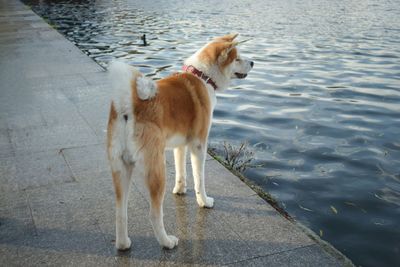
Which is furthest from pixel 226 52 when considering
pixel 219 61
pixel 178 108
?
pixel 178 108

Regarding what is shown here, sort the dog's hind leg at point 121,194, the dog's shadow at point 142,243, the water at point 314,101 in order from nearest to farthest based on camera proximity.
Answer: the dog's hind leg at point 121,194
the dog's shadow at point 142,243
the water at point 314,101

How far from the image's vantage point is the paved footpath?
3.48m

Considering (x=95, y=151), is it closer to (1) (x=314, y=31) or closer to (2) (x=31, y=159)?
(2) (x=31, y=159)

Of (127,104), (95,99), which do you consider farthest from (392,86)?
(127,104)

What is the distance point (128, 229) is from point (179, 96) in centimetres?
130

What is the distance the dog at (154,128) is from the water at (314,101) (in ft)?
5.70

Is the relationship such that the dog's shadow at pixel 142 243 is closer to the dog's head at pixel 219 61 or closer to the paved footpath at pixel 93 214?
the paved footpath at pixel 93 214

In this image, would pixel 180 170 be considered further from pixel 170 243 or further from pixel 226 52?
pixel 226 52

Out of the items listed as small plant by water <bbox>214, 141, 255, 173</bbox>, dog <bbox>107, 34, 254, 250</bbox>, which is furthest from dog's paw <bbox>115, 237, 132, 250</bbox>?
small plant by water <bbox>214, 141, 255, 173</bbox>

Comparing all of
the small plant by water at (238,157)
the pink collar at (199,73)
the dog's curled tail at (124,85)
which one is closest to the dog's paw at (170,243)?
the dog's curled tail at (124,85)

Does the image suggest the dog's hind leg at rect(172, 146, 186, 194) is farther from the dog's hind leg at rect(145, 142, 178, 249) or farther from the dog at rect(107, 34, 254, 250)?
the dog's hind leg at rect(145, 142, 178, 249)

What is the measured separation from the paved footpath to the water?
34.3 inches

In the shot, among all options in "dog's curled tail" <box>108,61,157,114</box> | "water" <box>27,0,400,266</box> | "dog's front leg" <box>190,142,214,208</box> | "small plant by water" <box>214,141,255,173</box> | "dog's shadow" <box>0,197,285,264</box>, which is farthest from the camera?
"small plant by water" <box>214,141,255,173</box>

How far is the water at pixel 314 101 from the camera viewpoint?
16.1ft
